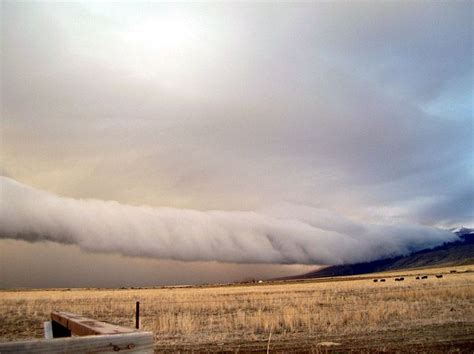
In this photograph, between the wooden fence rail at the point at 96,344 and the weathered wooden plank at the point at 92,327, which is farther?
the weathered wooden plank at the point at 92,327

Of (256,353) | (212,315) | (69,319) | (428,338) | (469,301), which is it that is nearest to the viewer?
(69,319)

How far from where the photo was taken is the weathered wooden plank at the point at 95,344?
5.15 feet

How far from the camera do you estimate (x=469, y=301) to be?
2611 centimetres

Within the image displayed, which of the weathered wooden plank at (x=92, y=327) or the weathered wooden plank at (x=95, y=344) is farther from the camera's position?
the weathered wooden plank at (x=92, y=327)

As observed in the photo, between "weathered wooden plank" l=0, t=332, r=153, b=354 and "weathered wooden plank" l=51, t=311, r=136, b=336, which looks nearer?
"weathered wooden plank" l=0, t=332, r=153, b=354

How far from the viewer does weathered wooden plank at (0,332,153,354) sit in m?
1.57

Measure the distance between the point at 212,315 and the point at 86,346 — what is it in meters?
23.8

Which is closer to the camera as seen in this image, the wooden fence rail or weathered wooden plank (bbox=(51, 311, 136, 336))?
the wooden fence rail

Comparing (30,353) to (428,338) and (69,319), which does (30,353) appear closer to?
(69,319)

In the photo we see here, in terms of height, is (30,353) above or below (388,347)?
above

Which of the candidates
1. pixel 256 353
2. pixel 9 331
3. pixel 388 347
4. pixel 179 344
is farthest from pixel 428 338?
pixel 9 331

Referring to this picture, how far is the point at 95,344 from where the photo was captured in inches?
65.0

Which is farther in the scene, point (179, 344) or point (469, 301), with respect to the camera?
point (469, 301)

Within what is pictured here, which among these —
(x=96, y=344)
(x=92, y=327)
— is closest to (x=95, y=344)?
(x=96, y=344)
